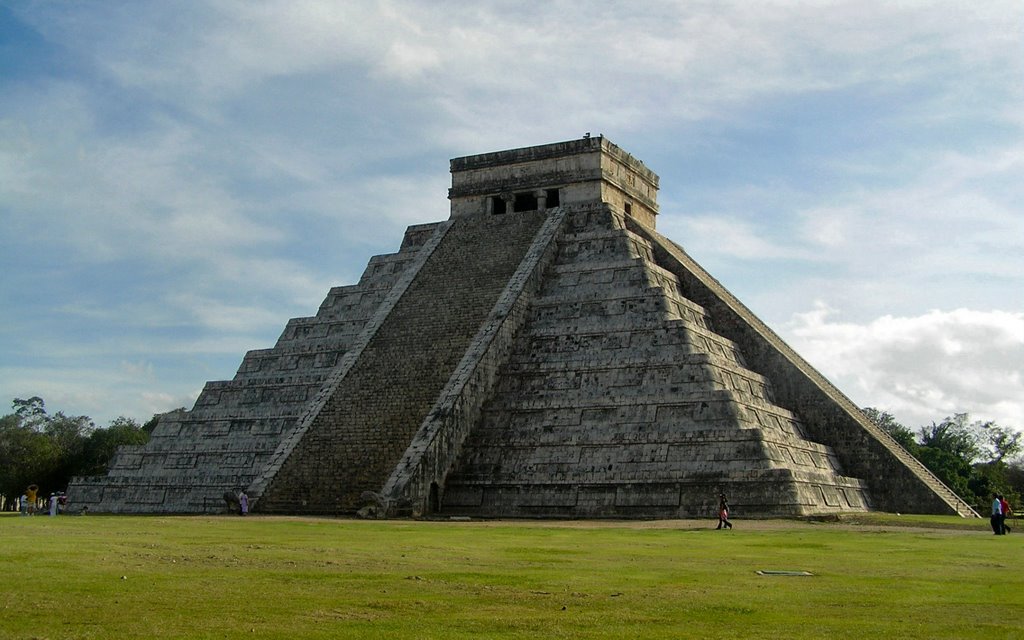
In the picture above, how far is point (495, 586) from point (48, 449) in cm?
4372

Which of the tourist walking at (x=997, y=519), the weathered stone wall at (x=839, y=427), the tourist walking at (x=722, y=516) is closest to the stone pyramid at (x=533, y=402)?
the weathered stone wall at (x=839, y=427)

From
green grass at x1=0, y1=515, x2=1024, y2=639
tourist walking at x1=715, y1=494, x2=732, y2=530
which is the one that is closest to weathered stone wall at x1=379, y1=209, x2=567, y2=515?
tourist walking at x1=715, y1=494, x2=732, y2=530

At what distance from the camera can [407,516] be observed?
22.6 m

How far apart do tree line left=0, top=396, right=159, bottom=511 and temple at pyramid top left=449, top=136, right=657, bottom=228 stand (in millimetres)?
19272

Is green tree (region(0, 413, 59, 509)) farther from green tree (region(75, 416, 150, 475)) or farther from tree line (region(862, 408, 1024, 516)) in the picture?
tree line (region(862, 408, 1024, 516))

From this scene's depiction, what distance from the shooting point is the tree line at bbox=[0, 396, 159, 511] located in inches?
1852

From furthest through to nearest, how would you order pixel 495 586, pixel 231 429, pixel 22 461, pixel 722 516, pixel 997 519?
pixel 22 461
pixel 231 429
pixel 722 516
pixel 997 519
pixel 495 586

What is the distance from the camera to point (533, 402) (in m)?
25.3

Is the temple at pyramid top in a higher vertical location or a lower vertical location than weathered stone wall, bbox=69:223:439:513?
higher

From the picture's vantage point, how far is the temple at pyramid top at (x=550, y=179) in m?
32.6

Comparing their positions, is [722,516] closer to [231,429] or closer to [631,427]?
[631,427]

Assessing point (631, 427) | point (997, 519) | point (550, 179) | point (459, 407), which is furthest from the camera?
point (550, 179)

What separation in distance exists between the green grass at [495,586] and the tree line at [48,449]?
3292 centimetres

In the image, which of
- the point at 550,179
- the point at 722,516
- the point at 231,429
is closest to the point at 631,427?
the point at 722,516
